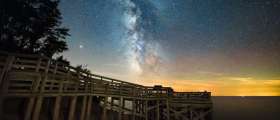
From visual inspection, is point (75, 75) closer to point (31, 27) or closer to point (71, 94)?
point (71, 94)

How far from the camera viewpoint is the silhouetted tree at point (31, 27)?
17.8 metres

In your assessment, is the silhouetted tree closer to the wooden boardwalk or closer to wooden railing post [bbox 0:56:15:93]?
the wooden boardwalk

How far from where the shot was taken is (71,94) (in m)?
12.9

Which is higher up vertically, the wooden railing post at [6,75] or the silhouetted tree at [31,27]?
the silhouetted tree at [31,27]

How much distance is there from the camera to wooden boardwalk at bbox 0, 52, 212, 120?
1012cm

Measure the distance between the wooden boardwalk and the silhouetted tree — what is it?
3305 millimetres

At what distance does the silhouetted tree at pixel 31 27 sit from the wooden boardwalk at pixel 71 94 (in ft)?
10.8

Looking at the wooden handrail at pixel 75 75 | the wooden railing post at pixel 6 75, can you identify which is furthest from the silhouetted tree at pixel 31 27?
the wooden railing post at pixel 6 75

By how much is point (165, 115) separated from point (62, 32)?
1233 centimetres

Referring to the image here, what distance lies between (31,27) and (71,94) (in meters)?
9.54

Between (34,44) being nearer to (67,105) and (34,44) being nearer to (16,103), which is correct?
(67,105)

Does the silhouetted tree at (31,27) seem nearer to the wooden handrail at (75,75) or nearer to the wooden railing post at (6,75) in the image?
the wooden handrail at (75,75)

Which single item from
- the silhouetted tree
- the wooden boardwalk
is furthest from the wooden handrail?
the silhouetted tree

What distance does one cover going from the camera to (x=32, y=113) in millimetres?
10523
